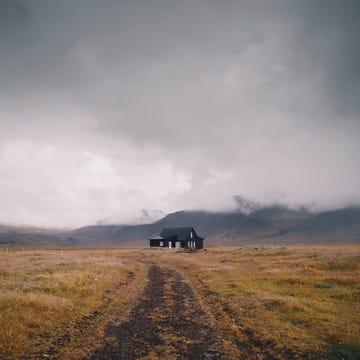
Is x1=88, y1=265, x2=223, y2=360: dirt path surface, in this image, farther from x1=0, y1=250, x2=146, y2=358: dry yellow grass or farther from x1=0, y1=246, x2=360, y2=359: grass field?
x1=0, y1=250, x2=146, y2=358: dry yellow grass

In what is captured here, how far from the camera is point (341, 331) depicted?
44.7ft

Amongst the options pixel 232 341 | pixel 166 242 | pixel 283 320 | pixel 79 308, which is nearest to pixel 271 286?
pixel 283 320

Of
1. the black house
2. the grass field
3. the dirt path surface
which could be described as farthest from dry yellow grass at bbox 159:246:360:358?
the black house

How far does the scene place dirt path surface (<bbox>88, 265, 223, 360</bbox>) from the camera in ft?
37.6

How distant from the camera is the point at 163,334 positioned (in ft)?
44.9

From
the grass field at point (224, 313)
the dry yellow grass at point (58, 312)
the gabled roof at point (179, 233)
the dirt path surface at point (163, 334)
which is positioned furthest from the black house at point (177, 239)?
the dirt path surface at point (163, 334)

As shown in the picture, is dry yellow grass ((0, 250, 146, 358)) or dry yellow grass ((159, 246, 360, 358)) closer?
dry yellow grass ((0, 250, 146, 358))

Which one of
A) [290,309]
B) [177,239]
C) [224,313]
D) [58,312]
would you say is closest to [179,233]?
[177,239]

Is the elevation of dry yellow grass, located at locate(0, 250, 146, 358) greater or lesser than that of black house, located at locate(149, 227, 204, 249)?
greater

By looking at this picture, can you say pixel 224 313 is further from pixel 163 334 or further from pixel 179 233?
pixel 179 233

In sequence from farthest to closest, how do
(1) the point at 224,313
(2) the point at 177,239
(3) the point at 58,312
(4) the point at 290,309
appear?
(2) the point at 177,239 → (1) the point at 224,313 → (4) the point at 290,309 → (3) the point at 58,312

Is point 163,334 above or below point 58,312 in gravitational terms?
below

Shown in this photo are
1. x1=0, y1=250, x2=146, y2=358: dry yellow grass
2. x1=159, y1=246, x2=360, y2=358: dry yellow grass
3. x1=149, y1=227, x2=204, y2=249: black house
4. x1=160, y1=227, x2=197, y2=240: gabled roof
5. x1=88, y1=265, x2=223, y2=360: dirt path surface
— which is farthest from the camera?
x1=160, y1=227, x2=197, y2=240: gabled roof

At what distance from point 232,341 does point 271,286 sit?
14.5 metres
